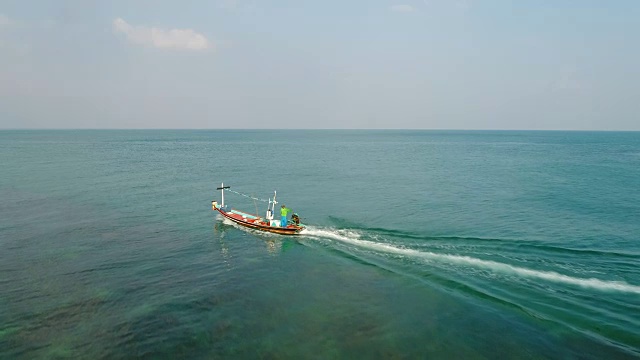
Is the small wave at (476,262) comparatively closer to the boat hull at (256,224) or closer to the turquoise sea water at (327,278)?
the turquoise sea water at (327,278)

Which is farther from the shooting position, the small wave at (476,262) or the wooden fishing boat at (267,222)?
the wooden fishing boat at (267,222)

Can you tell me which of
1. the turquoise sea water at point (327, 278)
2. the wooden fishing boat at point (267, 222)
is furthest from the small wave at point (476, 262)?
the wooden fishing boat at point (267, 222)

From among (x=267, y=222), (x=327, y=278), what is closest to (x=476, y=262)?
(x=327, y=278)

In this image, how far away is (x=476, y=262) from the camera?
31.0 metres

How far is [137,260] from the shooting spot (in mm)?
32250

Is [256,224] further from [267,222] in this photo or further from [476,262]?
[476,262]

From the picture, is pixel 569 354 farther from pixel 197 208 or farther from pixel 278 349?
pixel 197 208

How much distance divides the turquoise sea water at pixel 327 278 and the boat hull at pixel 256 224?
96 cm

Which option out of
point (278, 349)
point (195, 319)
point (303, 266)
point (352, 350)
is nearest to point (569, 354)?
point (352, 350)

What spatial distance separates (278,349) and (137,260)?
57.7 feet

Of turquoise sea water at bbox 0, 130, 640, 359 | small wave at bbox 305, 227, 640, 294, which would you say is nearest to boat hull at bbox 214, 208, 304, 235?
turquoise sea water at bbox 0, 130, 640, 359

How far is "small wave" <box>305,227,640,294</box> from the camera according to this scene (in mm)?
26750

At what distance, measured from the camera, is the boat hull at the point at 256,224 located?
3891 centimetres

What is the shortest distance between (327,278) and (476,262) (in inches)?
472
